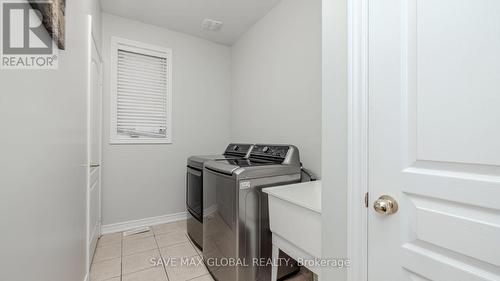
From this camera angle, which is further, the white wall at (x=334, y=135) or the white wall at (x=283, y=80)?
the white wall at (x=283, y=80)

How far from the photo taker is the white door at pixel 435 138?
1.94ft

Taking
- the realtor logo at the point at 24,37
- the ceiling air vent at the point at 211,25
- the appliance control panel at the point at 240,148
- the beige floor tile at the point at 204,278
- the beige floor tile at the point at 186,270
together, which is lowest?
the beige floor tile at the point at 204,278

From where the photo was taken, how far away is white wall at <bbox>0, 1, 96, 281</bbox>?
62cm

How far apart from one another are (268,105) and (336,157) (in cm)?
164

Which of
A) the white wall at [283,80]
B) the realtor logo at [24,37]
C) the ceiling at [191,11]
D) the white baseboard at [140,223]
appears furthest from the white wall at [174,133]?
the realtor logo at [24,37]

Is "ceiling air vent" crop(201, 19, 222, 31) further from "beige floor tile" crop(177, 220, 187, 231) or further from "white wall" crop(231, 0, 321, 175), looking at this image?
"beige floor tile" crop(177, 220, 187, 231)

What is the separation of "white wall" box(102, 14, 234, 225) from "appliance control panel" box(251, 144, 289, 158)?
3.77 ft

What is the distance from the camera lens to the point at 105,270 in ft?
5.92

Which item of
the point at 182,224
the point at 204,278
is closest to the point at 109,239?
the point at 182,224

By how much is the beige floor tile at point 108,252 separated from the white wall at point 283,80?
1885mm

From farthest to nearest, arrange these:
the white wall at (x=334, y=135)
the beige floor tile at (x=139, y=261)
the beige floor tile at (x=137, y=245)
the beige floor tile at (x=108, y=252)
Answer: the beige floor tile at (x=137, y=245)
the beige floor tile at (x=108, y=252)
the beige floor tile at (x=139, y=261)
the white wall at (x=334, y=135)

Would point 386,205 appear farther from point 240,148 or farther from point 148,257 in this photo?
point 148,257

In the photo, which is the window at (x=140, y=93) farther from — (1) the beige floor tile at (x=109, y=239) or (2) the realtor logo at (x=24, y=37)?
(2) the realtor logo at (x=24, y=37)

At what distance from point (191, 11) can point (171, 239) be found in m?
2.66
